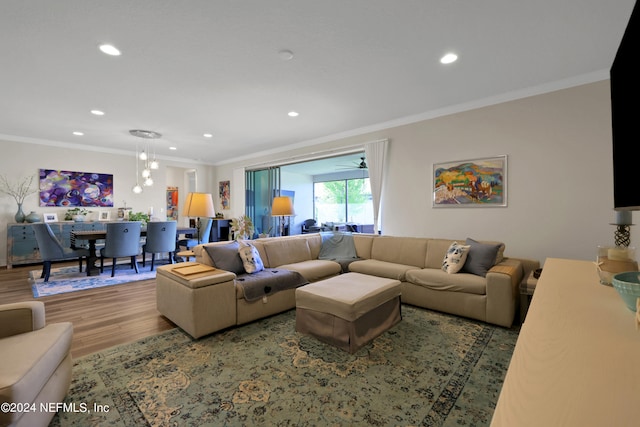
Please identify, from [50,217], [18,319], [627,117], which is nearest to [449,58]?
[627,117]

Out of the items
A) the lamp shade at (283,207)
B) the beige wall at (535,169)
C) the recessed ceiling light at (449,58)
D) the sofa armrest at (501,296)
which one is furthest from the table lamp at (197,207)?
the sofa armrest at (501,296)

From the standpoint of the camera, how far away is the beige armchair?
3.92ft

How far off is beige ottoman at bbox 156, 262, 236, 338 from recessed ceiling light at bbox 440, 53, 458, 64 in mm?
2926

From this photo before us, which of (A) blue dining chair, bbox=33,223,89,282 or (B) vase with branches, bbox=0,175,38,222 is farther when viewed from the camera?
(B) vase with branches, bbox=0,175,38,222

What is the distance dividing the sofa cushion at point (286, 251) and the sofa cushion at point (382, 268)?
738 mm

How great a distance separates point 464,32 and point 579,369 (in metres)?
2.53

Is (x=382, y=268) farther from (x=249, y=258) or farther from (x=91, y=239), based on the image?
(x=91, y=239)

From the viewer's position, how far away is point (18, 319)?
1.64m

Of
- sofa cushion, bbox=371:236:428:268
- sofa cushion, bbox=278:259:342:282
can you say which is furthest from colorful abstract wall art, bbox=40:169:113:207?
sofa cushion, bbox=371:236:428:268

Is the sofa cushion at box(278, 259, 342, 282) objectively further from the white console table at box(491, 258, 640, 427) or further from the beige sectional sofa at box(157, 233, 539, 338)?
the white console table at box(491, 258, 640, 427)

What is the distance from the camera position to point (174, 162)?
7.83 m

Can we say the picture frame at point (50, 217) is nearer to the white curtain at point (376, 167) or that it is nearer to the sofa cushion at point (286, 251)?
the sofa cushion at point (286, 251)

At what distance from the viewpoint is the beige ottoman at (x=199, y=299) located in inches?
98.3

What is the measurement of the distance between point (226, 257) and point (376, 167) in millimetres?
2865
